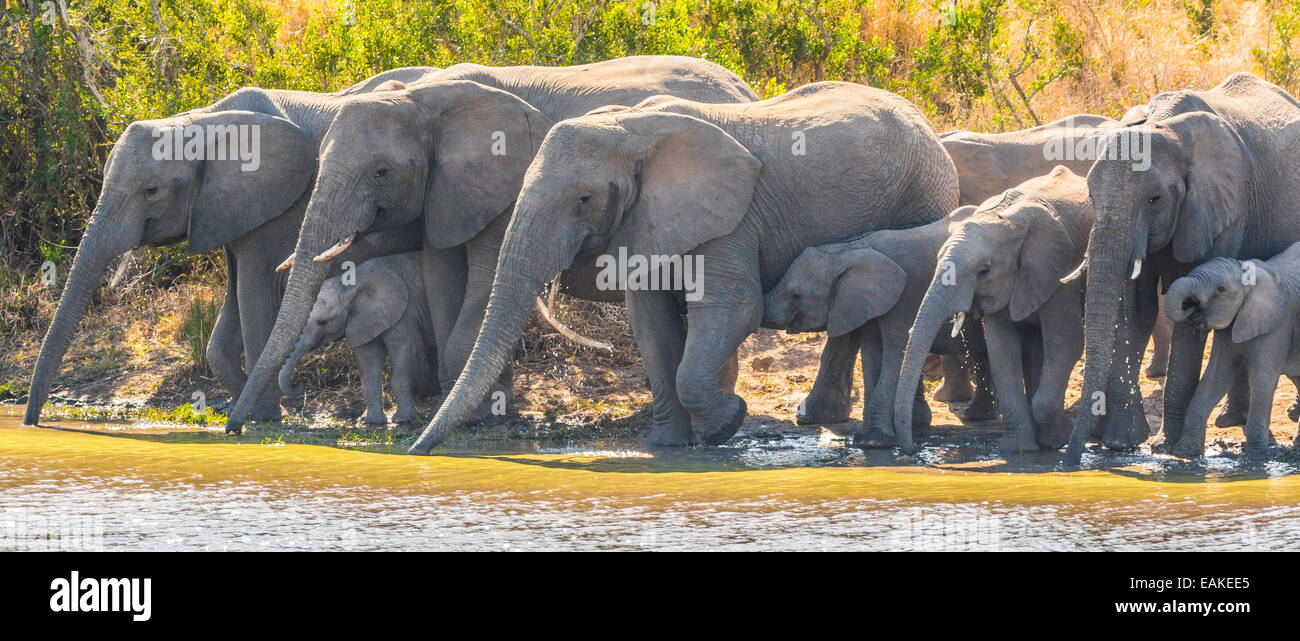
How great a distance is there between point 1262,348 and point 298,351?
Result: 5.95 m

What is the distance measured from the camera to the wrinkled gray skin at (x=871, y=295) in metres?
10.2

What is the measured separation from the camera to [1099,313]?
9484mm

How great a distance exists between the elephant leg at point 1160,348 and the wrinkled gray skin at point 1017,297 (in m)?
2.05

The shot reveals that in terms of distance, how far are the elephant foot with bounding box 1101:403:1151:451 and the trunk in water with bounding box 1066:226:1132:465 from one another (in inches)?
19.9

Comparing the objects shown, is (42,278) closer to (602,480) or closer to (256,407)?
(256,407)

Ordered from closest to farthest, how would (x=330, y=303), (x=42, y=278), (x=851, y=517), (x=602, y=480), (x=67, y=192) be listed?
(x=851, y=517) → (x=602, y=480) → (x=330, y=303) → (x=42, y=278) → (x=67, y=192)

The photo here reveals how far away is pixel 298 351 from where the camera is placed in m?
11.7

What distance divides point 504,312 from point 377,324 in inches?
79.5

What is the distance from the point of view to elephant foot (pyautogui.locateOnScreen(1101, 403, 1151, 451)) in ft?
32.7

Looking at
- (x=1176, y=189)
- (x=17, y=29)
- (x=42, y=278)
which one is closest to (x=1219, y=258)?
(x=1176, y=189)

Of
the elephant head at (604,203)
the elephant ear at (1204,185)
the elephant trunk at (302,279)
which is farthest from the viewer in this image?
the elephant trunk at (302,279)

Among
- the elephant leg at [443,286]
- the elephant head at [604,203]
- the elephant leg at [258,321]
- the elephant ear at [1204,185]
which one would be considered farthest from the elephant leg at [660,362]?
the elephant ear at [1204,185]

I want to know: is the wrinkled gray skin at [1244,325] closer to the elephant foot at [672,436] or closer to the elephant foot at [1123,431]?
the elephant foot at [1123,431]

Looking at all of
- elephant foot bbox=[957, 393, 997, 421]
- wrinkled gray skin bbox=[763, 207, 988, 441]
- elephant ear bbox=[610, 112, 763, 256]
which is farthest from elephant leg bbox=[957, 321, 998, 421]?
elephant ear bbox=[610, 112, 763, 256]
